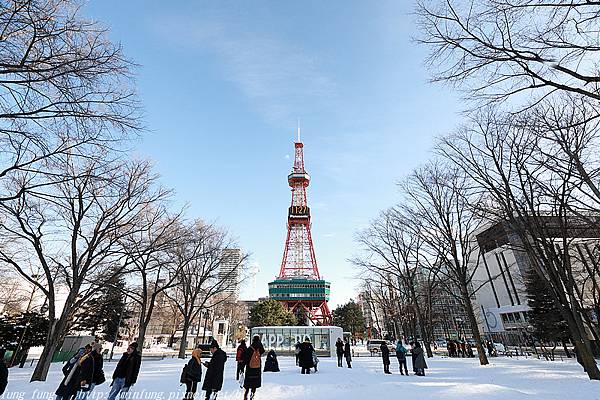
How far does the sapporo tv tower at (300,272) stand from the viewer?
2062 inches

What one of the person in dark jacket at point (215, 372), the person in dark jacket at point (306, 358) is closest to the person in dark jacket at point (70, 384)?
the person in dark jacket at point (215, 372)

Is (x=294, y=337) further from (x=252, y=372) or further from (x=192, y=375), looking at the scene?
(x=192, y=375)

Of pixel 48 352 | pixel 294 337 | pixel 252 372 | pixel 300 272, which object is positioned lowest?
pixel 252 372

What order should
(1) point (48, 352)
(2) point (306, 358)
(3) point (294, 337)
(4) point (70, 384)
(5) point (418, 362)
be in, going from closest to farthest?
1. (4) point (70, 384)
2. (1) point (48, 352)
3. (5) point (418, 362)
4. (2) point (306, 358)
5. (3) point (294, 337)

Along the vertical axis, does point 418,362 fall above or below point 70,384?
above

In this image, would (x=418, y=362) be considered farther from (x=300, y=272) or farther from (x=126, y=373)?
(x=300, y=272)

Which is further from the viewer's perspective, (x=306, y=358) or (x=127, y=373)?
(x=306, y=358)

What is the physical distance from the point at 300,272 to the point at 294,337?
32.9 metres

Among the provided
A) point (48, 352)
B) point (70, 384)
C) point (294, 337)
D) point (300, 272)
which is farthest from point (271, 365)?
point (300, 272)

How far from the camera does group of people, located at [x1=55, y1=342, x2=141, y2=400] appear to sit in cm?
536

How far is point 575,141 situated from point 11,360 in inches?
1076

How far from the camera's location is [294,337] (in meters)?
22.7

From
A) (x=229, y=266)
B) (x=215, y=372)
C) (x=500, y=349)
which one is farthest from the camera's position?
(x=500, y=349)

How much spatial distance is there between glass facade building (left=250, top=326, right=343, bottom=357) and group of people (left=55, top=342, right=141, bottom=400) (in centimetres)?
1764
